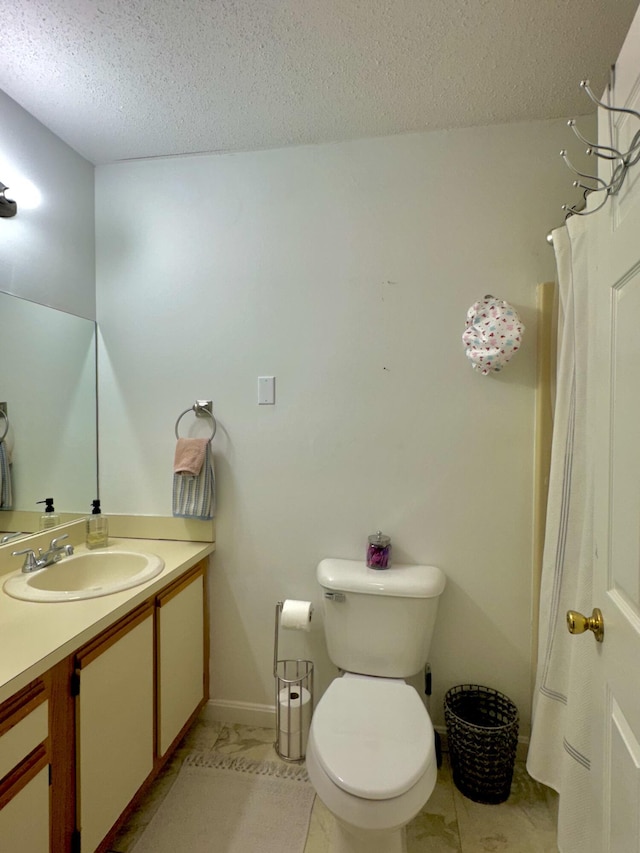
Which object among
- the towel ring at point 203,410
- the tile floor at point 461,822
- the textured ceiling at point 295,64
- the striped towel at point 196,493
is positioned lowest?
the tile floor at point 461,822

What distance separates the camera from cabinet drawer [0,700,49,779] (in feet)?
2.89

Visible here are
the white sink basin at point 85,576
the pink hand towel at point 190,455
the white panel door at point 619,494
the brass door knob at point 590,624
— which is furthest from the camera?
the pink hand towel at point 190,455

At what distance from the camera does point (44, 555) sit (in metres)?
1.49

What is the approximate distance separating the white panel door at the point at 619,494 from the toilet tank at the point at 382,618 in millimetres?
681

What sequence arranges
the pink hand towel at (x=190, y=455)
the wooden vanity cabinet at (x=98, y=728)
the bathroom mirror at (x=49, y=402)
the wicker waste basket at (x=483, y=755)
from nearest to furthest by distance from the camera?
the wooden vanity cabinet at (x=98, y=728) → the wicker waste basket at (x=483, y=755) → the bathroom mirror at (x=49, y=402) → the pink hand towel at (x=190, y=455)

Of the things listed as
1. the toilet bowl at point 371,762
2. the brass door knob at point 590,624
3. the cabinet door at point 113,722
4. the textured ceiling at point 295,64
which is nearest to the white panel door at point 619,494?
the brass door knob at point 590,624

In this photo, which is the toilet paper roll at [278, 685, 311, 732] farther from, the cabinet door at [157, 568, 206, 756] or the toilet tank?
the cabinet door at [157, 568, 206, 756]

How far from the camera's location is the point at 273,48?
1.27m

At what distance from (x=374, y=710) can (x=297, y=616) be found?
1.41 ft

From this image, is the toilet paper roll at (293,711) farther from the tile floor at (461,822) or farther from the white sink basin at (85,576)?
the white sink basin at (85,576)

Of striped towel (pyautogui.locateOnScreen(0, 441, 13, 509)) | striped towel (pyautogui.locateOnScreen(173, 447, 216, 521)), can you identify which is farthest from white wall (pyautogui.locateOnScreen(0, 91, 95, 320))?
striped towel (pyautogui.locateOnScreen(173, 447, 216, 521))

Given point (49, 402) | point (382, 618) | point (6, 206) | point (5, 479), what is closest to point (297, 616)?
point (382, 618)

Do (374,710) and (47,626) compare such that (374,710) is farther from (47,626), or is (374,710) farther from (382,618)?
(47,626)

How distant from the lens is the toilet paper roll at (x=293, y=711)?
1608 millimetres
